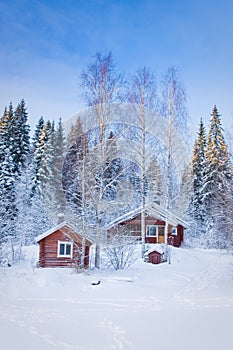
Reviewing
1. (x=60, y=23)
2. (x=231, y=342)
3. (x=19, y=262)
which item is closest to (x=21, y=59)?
(x=60, y=23)

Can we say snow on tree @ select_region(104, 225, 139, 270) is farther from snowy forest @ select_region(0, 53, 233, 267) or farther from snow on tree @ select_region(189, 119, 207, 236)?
snow on tree @ select_region(189, 119, 207, 236)

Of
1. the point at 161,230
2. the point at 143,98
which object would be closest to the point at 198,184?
the point at 161,230

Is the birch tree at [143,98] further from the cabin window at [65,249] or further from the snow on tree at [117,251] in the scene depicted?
the cabin window at [65,249]

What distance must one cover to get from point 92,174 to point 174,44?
845 centimetres

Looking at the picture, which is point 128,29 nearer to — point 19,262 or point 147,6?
point 147,6

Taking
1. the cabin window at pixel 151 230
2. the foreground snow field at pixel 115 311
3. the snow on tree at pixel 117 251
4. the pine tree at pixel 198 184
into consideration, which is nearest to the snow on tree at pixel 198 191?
the pine tree at pixel 198 184

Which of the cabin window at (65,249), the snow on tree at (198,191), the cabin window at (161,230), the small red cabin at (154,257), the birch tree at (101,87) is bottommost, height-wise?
the small red cabin at (154,257)

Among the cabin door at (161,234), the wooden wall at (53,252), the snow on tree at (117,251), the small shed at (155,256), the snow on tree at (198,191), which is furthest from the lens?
the snow on tree at (198,191)

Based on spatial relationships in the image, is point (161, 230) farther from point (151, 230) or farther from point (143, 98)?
point (143, 98)

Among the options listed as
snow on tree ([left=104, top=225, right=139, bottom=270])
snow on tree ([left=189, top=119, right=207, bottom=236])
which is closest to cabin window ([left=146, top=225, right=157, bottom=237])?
snow on tree ([left=189, top=119, right=207, bottom=236])

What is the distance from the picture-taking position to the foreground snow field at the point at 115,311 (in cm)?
509

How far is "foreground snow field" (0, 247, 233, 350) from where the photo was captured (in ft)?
16.7

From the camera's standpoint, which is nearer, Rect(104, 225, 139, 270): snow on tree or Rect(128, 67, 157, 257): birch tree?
Rect(104, 225, 139, 270): snow on tree

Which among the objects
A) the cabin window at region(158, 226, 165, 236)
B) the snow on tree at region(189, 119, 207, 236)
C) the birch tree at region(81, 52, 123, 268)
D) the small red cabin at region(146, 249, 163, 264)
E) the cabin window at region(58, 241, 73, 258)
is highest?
the birch tree at region(81, 52, 123, 268)
